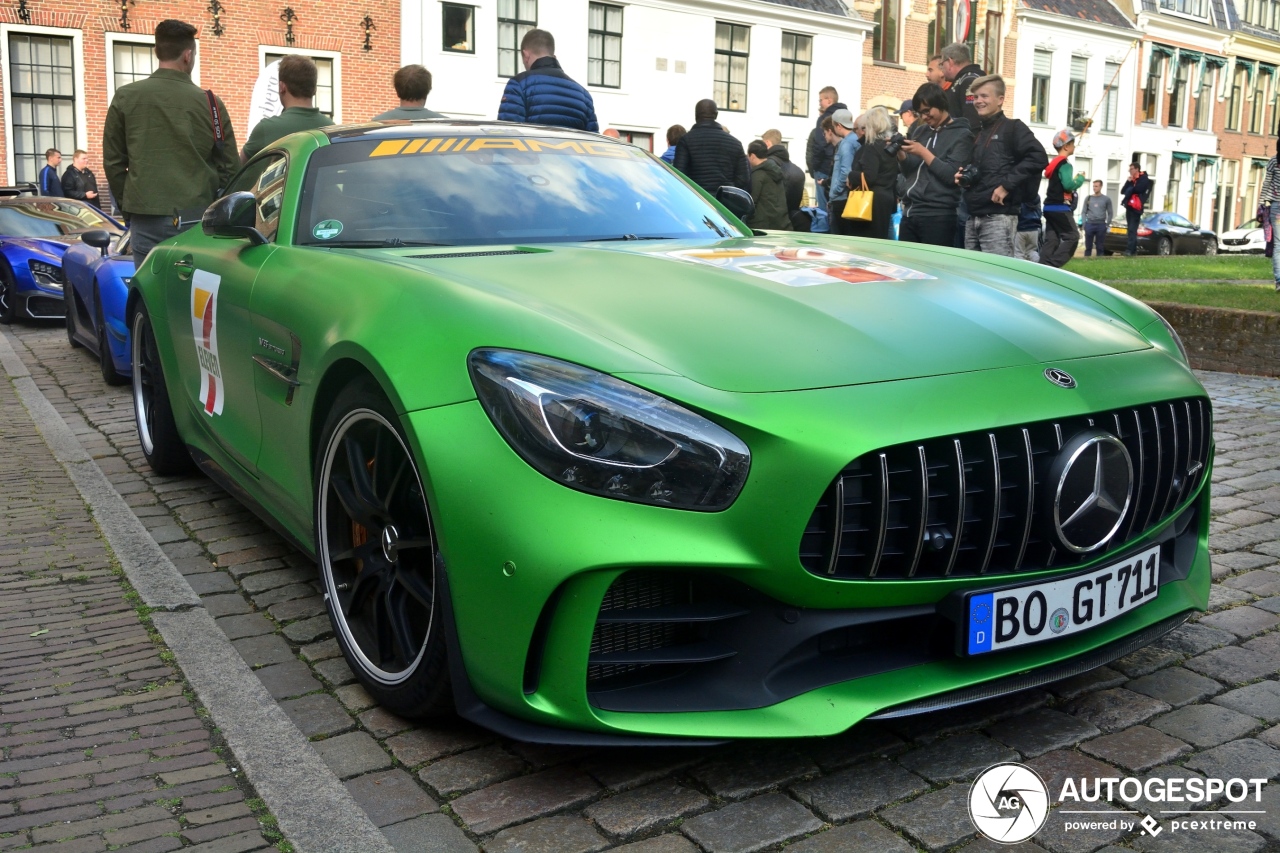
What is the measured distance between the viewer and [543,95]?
295 inches

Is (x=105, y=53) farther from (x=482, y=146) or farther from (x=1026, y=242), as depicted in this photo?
(x=482, y=146)

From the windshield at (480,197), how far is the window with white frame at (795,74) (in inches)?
1116

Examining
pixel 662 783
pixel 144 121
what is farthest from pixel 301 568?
pixel 144 121

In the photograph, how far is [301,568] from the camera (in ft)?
13.4

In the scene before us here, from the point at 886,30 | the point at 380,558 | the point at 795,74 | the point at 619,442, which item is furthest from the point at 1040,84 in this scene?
the point at 619,442

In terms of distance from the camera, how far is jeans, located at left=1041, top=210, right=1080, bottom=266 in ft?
32.5

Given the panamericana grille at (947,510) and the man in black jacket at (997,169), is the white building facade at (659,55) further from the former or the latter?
the panamericana grille at (947,510)

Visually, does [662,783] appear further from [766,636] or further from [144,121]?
[144,121]

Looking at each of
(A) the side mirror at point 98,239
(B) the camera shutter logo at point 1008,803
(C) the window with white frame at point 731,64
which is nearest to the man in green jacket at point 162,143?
(A) the side mirror at point 98,239

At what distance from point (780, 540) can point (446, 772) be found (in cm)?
91

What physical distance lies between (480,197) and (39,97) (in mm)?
21982

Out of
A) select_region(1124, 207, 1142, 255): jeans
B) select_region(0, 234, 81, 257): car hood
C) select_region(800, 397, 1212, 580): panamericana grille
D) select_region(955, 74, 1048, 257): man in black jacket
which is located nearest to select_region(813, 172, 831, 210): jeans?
select_region(955, 74, 1048, 257): man in black jacket

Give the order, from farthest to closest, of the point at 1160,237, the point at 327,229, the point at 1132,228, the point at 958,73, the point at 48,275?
the point at 1160,237
the point at 1132,228
the point at 48,275
the point at 958,73
the point at 327,229

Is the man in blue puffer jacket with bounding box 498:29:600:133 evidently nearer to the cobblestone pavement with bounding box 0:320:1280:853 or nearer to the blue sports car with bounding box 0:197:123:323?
the cobblestone pavement with bounding box 0:320:1280:853
